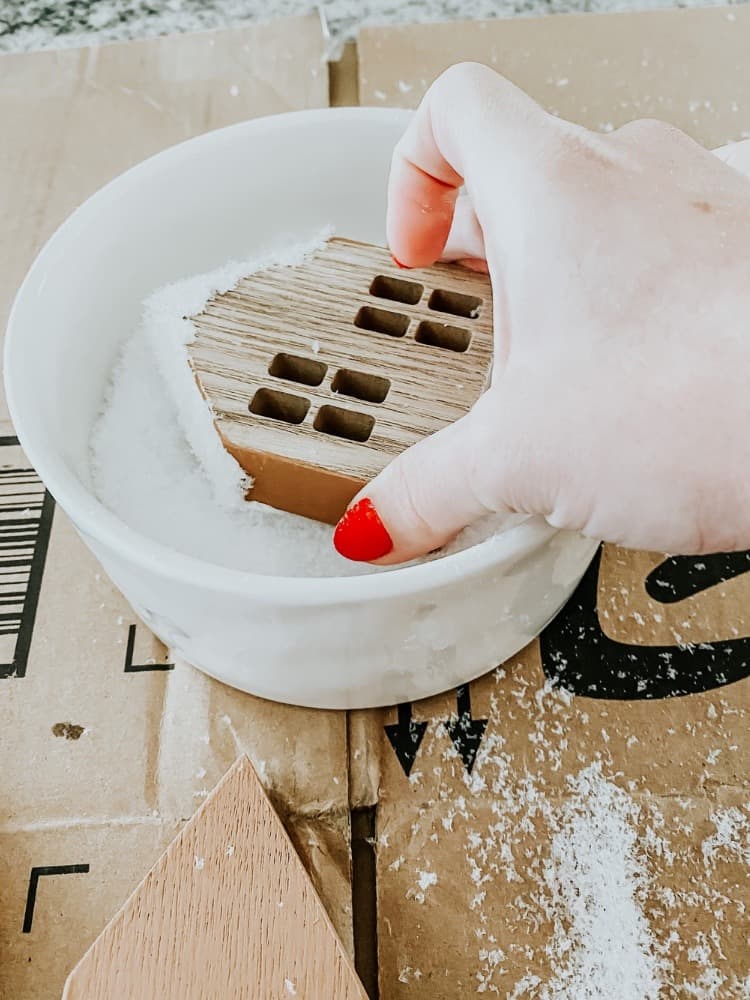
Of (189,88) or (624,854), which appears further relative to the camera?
(189,88)

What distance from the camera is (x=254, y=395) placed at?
42cm

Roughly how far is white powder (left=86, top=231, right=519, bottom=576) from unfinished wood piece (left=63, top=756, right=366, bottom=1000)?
0.37 feet

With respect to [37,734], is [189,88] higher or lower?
higher

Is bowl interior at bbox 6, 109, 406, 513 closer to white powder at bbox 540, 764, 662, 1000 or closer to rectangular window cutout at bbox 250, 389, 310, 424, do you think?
rectangular window cutout at bbox 250, 389, 310, 424

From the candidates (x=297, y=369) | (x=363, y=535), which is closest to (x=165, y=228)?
(x=297, y=369)

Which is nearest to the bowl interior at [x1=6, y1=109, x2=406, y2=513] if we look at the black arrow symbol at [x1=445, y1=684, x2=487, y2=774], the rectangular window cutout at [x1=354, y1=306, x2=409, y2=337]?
the rectangular window cutout at [x1=354, y1=306, x2=409, y2=337]

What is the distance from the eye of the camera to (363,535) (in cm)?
37

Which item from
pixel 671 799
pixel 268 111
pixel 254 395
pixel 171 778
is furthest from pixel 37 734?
pixel 268 111

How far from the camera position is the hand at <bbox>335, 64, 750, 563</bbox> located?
0.96ft

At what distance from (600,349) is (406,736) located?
22 cm

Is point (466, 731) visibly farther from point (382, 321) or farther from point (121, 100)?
point (121, 100)

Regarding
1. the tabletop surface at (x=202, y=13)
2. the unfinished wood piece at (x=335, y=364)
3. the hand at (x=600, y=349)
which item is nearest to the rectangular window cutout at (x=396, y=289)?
the unfinished wood piece at (x=335, y=364)

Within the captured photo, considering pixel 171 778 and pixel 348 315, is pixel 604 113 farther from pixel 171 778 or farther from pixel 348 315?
pixel 171 778

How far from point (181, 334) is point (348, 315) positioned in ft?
0.27
